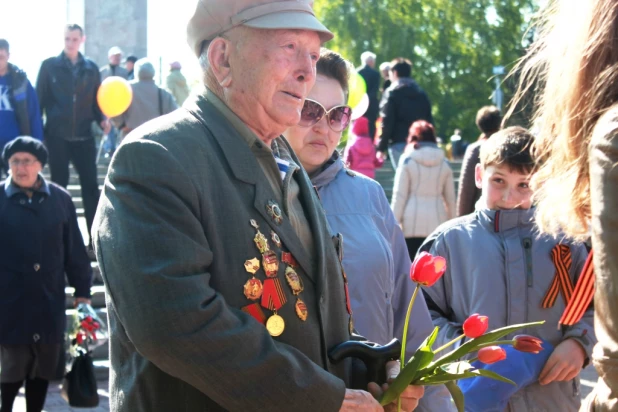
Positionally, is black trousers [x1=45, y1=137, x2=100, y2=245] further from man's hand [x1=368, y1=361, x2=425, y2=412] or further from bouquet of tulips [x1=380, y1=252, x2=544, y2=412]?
bouquet of tulips [x1=380, y1=252, x2=544, y2=412]

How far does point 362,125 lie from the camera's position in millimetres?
12578

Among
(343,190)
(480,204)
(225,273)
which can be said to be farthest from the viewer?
(480,204)

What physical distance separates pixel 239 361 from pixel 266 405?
120 mm

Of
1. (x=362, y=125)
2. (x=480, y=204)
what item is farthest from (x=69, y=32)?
(x=480, y=204)

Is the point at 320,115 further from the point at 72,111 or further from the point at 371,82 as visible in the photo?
the point at 371,82

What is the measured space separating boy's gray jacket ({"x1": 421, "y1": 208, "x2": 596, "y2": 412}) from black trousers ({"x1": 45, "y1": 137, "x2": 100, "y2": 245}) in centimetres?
726

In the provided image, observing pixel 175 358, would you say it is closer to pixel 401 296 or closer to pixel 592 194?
pixel 592 194

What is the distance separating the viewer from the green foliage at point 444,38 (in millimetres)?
45344

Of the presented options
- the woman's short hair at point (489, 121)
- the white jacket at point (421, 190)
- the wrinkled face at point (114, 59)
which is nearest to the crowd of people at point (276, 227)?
the woman's short hair at point (489, 121)

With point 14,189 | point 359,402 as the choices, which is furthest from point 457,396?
point 14,189

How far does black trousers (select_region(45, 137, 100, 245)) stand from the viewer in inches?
437

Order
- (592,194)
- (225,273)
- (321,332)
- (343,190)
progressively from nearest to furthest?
1. (592,194)
2. (225,273)
3. (321,332)
4. (343,190)

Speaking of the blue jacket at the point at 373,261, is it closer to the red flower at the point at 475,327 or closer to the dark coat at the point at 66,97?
the red flower at the point at 475,327

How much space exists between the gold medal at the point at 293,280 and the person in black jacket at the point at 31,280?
15.9 ft
